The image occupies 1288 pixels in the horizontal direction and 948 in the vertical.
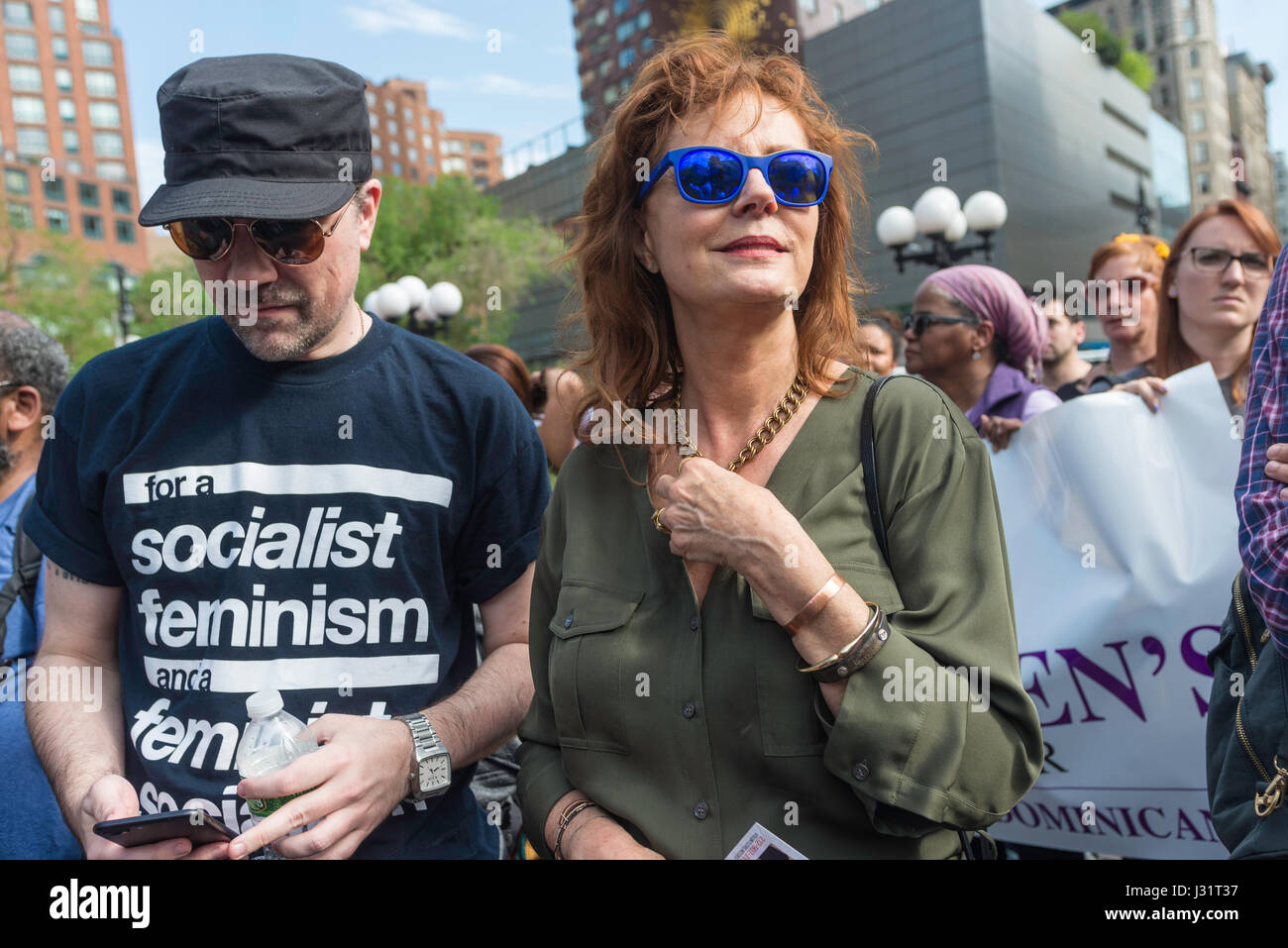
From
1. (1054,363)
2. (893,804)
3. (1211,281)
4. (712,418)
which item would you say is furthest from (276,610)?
(1054,363)

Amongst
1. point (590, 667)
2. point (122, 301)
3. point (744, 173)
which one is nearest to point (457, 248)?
point (122, 301)

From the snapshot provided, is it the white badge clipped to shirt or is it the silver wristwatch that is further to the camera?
the silver wristwatch

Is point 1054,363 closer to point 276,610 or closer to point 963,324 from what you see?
point 963,324

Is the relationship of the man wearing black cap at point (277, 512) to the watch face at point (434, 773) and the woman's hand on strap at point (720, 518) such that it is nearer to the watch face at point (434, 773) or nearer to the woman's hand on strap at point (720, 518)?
the watch face at point (434, 773)

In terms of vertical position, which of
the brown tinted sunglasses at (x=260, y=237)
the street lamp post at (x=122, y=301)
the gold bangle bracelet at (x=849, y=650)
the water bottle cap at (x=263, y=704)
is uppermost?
the street lamp post at (x=122, y=301)

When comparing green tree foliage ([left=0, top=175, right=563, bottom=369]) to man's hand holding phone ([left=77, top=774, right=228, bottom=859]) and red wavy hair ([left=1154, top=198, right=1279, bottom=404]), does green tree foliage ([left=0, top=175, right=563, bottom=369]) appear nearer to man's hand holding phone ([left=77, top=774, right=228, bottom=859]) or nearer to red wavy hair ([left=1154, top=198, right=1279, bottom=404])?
red wavy hair ([left=1154, top=198, right=1279, bottom=404])

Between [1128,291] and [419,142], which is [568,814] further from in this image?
[419,142]

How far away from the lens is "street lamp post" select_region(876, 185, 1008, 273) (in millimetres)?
11664

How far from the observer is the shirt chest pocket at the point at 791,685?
1574 millimetres

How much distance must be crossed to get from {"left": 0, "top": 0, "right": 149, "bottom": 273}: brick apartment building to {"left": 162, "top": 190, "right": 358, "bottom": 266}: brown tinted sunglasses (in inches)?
3660

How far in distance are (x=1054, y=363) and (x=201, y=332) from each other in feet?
17.6

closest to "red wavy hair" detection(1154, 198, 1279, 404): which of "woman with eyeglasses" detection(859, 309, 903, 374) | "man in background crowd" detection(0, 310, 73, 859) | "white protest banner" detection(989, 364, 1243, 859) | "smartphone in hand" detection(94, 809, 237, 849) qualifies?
Result: "white protest banner" detection(989, 364, 1243, 859)

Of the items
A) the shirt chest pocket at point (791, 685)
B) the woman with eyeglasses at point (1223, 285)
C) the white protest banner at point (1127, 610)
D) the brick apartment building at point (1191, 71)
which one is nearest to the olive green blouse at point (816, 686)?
the shirt chest pocket at point (791, 685)

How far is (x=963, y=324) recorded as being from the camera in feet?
14.3
